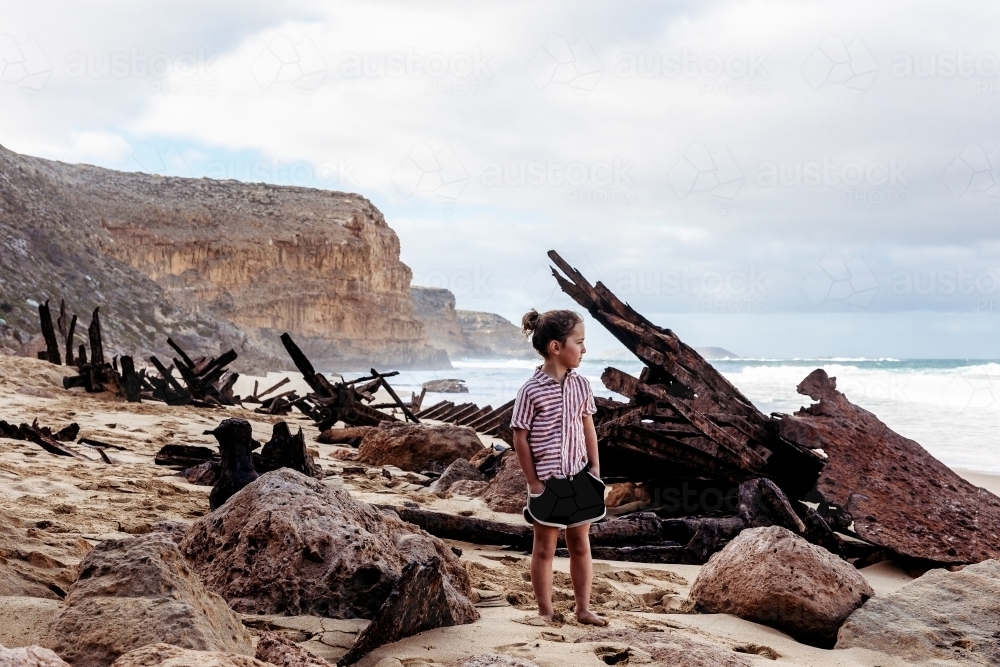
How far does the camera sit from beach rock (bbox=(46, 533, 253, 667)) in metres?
2.12

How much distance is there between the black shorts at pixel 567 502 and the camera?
351 cm

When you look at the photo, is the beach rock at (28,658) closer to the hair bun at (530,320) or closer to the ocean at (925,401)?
the hair bun at (530,320)

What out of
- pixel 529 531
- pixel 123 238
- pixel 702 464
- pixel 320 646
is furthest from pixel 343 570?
pixel 123 238

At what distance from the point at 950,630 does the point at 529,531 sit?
2057 mm

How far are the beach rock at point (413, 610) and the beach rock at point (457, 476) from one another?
142 inches

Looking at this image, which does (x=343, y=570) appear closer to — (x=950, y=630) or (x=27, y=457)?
(x=950, y=630)

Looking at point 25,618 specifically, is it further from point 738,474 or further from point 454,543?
point 738,474

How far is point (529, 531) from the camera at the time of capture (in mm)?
4527

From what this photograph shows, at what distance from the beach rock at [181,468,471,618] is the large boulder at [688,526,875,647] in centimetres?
114

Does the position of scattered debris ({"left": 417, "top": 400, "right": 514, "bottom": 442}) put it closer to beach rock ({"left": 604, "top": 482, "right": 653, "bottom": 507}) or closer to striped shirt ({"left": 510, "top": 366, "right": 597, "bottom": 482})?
beach rock ({"left": 604, "top": 482, "right": 653, "bottom": 507})

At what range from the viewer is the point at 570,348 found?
361 cm

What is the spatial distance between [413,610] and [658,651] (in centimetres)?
80

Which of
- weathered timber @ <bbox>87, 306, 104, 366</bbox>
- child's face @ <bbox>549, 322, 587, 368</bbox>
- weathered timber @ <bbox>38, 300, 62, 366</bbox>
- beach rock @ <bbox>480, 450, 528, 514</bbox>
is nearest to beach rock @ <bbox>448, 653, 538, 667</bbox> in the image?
child's face @ <bbox>549, 322, 587, 368</bbox>

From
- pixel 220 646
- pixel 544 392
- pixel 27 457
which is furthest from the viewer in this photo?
pixel 27 457
